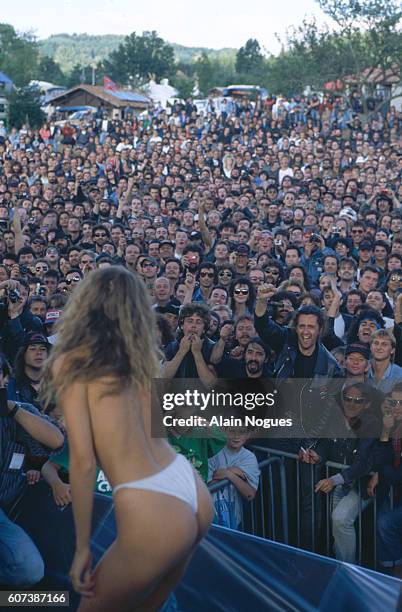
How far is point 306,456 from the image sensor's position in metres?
4.66

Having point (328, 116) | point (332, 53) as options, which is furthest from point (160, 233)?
point (332, 53)

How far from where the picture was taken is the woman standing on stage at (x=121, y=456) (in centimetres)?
258

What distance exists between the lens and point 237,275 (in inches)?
334

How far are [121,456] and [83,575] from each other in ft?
1.36

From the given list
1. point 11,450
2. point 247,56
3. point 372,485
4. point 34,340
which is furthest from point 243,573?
point 247,56

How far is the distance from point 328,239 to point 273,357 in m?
5.08

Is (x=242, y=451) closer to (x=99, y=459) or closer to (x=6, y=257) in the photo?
(x=99, y=459)

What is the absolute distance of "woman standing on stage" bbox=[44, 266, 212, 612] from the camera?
258cm

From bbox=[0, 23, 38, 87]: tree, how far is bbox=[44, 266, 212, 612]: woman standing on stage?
55753 mm

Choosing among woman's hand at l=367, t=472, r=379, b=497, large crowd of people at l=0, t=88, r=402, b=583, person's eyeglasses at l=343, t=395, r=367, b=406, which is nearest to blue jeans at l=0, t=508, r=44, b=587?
large crowd of people at l=0, t=88, r=402, b=583

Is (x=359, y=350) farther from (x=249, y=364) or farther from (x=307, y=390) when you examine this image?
(x=249, y=364)

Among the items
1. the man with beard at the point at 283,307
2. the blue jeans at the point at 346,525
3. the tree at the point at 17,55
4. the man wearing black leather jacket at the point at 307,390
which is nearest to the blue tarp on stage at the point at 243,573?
the blue jeans at the point at 346,525

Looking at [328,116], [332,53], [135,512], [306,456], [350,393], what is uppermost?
[332,53]

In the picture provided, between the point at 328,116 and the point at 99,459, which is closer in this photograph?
the point at 99,459
